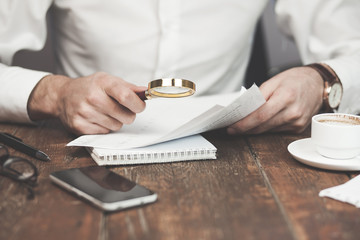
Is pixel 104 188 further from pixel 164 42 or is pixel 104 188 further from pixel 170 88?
pixel 164 42

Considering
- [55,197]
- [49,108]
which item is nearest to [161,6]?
[49,108]

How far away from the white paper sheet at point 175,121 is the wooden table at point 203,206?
6 centimetres

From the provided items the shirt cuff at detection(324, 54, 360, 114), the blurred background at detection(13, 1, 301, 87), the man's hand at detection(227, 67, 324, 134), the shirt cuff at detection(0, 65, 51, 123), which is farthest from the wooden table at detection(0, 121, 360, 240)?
the blurred background at detection(13, 1, 301, 87)

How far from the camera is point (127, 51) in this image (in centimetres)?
150

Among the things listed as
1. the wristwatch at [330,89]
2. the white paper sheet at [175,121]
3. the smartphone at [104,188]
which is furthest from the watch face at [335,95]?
the smartphone at [104,188]

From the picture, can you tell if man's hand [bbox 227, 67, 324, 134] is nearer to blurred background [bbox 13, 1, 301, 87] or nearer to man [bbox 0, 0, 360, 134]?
man [bbox 0, 0, 360, 134]

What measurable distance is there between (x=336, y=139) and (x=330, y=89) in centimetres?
38

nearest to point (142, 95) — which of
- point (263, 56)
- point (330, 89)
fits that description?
point (330, 89)

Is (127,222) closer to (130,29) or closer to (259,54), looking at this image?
(130,29)

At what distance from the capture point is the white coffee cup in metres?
0.84

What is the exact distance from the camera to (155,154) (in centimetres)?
88

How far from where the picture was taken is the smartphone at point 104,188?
680 millimetres

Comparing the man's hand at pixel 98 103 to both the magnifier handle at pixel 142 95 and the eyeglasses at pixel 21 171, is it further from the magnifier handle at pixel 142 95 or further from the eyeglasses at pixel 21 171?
the eyeglasses at pixel 21 171

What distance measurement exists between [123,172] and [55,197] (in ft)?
0.49
